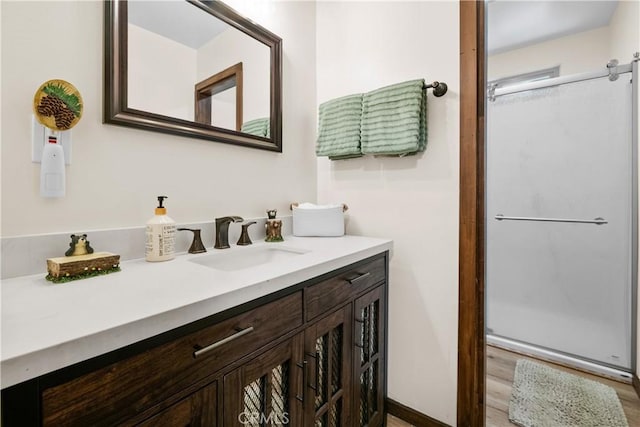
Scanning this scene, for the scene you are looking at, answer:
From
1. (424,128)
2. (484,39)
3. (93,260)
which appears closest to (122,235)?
(93,260)

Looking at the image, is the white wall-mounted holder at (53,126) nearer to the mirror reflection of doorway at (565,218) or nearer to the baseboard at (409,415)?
the baseboard at (409,415)

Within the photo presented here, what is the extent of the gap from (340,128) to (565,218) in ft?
5.44

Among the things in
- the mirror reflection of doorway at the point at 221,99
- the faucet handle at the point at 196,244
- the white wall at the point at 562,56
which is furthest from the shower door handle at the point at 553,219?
the faucet handle at the point at 196,244

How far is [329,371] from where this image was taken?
1.00 metres

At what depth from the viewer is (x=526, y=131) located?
204cm

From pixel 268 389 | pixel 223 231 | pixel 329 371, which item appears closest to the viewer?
pixel 268 389

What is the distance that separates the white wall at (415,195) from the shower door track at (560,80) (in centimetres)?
112

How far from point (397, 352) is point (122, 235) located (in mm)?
1346

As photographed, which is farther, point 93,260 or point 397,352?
point 397,352

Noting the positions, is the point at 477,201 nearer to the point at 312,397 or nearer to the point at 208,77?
the point at 312,397

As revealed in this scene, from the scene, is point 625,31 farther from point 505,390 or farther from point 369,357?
point 369,357

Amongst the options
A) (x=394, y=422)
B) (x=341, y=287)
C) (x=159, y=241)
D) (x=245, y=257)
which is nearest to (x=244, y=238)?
(x=245, y=257)

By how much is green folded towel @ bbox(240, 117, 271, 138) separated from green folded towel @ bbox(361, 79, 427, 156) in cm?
49

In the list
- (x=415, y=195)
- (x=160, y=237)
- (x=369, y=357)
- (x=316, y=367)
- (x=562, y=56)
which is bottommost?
(x=369, y=357)
